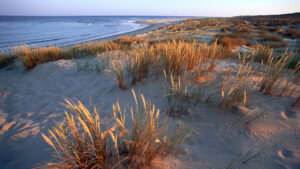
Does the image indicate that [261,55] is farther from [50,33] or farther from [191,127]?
[50,33]

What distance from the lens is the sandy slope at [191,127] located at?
1278 mm

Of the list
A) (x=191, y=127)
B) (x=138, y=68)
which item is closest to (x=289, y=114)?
(x=191, y=127)

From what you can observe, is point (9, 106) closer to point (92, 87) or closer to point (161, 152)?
point (92, 87)

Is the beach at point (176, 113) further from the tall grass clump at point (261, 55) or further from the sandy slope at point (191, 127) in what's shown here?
the tall grass clump at point (261, 55)

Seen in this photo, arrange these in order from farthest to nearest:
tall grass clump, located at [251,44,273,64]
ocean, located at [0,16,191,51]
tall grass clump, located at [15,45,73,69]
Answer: ocean, located at [0,16,191,51]
tall grass clump, located at [15,45,73,69]
tall grass clump, located at [251,44,273,64]

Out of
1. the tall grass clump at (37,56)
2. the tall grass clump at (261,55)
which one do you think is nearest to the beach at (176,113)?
the tall grass clump at (37,56)

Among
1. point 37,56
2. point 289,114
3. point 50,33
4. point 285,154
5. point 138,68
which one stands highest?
point 50,33

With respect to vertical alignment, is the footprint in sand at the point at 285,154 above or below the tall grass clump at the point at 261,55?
below

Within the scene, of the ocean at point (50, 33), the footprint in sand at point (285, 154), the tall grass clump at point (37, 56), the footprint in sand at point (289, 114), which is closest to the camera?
the footprint in sand at point (285, 154)

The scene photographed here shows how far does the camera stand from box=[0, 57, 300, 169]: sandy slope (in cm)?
128

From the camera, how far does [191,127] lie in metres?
1.68

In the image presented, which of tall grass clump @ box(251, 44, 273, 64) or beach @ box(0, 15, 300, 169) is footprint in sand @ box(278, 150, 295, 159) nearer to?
beach @ box(0, 15, 300, 169)

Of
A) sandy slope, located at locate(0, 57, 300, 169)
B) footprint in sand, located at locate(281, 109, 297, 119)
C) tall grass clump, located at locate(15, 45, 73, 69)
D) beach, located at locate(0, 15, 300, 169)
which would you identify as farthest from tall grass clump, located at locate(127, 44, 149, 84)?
tall grass clump, located at locate(15, 45, 73, 69)

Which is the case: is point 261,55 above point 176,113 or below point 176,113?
above
